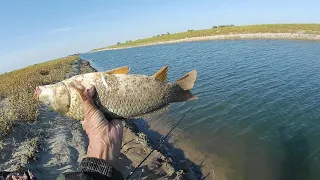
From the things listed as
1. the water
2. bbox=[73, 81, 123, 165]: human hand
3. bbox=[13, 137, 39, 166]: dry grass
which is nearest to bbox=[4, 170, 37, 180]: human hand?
bbox=[13, 137, 39, 166]: dry grass

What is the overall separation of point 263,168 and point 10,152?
32.6 feet

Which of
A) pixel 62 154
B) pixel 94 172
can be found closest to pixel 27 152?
pixel 62 154

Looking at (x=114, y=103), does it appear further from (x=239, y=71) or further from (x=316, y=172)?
(x=239, y=71)

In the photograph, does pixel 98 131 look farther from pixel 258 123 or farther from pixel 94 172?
pixel 258 123

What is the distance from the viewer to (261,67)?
105ft

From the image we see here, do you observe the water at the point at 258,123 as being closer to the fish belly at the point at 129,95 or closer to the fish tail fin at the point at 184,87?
the fish tail fin at the point at 184,87

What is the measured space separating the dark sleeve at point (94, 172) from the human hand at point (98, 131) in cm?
11

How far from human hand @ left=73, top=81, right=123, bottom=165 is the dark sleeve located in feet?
0.35

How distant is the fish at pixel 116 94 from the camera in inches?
143

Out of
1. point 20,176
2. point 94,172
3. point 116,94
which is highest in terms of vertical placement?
point 116,94

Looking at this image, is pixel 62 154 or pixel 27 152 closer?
pixel 27 152

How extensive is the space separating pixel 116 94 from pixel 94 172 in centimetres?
102

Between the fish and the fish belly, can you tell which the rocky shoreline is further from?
the fish belly

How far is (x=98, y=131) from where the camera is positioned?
345cm
